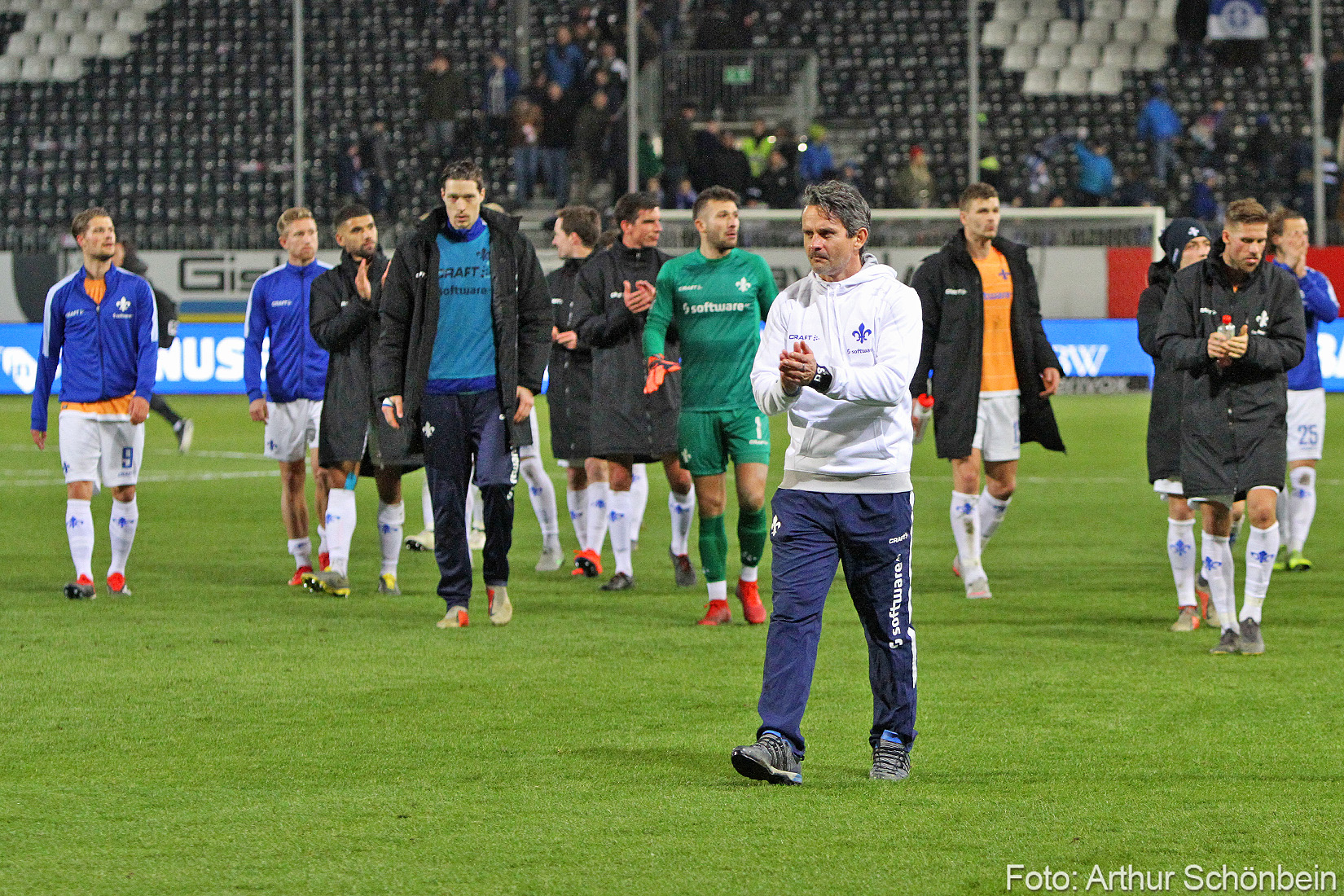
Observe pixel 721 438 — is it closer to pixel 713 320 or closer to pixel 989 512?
pixel 713 320

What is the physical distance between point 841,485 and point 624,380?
178 inches

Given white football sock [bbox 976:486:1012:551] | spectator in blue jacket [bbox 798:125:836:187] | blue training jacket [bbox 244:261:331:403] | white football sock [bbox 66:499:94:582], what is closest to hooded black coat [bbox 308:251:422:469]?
blue training jacket [bbox 244:261:331:403]

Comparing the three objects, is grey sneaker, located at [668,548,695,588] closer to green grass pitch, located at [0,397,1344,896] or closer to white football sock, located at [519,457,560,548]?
green grass pitch, located at [0,397,1344,896]

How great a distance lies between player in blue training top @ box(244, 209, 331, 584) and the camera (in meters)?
9.90

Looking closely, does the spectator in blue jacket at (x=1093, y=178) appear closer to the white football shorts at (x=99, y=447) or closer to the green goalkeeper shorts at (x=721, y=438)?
the green goalkeeper shorts at (x=721, y=438)

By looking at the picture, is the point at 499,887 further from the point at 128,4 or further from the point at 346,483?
the point at 128,4

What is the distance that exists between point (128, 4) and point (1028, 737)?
97.9 feet

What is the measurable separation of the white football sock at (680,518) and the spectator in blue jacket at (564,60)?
61.6ft

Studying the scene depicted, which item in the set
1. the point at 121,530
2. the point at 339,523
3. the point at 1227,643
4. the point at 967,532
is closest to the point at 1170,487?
the point at 1227,643

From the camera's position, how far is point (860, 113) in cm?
3008

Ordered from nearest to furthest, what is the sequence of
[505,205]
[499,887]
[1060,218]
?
1. [499,887]
2. [1060,218]
3. [505,205]

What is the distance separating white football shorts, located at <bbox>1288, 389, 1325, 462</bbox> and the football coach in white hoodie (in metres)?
5.58

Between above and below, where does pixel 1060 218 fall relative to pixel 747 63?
below

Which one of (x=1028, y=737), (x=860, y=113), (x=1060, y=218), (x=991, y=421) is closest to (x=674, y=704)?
(x=1028, y=737)
